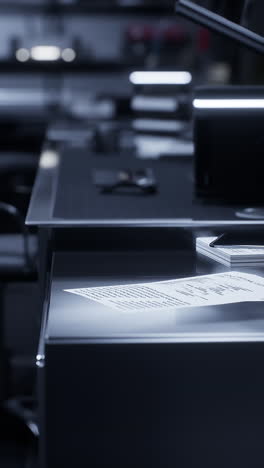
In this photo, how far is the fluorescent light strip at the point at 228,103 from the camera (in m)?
1.94

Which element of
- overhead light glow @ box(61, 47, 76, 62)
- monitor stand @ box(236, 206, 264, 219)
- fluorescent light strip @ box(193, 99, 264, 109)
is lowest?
monitor stand @ box(236, 206, 264, 219)

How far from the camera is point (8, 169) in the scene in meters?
3.79

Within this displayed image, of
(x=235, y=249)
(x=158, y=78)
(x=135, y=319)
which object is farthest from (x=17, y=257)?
(x=158, y=78)

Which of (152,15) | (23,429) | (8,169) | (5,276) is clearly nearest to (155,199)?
(5,276)

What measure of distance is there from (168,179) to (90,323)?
4.26 feet

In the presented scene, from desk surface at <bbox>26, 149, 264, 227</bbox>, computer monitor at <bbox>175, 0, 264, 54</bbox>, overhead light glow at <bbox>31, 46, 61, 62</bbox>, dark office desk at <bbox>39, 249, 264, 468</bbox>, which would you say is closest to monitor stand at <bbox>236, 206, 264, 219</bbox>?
desk surface at <bbox>26, 149, 264, 227</bbox>

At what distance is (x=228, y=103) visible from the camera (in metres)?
1.96

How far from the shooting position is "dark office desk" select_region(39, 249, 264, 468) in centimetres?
126

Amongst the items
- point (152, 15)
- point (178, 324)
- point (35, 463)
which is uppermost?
point (152, 15)

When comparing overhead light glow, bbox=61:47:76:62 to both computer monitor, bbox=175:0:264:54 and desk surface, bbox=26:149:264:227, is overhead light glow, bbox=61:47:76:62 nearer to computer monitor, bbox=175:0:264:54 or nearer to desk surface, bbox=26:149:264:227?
desk surface, bbox=26:149:264:227

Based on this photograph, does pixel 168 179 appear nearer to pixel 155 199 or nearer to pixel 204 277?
pixel 155 199

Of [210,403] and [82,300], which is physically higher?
[82,300]

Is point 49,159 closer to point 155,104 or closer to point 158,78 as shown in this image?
point 155,104

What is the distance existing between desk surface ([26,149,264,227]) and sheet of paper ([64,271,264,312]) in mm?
→ 277
